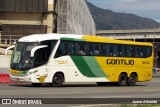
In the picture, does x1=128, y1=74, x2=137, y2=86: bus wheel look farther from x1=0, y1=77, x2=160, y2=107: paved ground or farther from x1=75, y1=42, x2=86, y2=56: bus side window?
x1=0, y1=77, x2=160, y2=107: paved ground

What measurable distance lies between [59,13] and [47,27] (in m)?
5.46

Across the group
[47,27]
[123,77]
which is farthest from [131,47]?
[47,27]

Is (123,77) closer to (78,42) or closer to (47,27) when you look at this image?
(78,42)

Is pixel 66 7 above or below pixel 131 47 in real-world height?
above

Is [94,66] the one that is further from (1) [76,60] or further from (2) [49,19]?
(2) [49,19]

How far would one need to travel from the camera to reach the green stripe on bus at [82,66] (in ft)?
102

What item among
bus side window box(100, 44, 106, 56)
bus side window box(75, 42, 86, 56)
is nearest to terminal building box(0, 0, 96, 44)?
bus side window box(100, 44, 106, 56)

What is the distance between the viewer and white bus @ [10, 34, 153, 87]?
29.5 meters

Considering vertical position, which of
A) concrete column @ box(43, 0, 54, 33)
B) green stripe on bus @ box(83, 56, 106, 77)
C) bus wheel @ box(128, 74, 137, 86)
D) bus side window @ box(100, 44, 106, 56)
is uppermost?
concrete column @ box(43, 0, 54, 33)

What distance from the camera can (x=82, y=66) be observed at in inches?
1249

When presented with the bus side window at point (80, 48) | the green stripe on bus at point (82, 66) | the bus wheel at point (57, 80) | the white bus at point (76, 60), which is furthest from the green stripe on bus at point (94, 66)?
the bus wheel at point (57, 80)

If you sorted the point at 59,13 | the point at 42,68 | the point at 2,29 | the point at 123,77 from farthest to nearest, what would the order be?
the point at 59,13
the point at 2,29
the point at 123,77
the point at 42,68

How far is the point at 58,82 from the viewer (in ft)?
99.6

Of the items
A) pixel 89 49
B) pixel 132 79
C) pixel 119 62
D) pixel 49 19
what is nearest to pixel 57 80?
pixel 89 49
